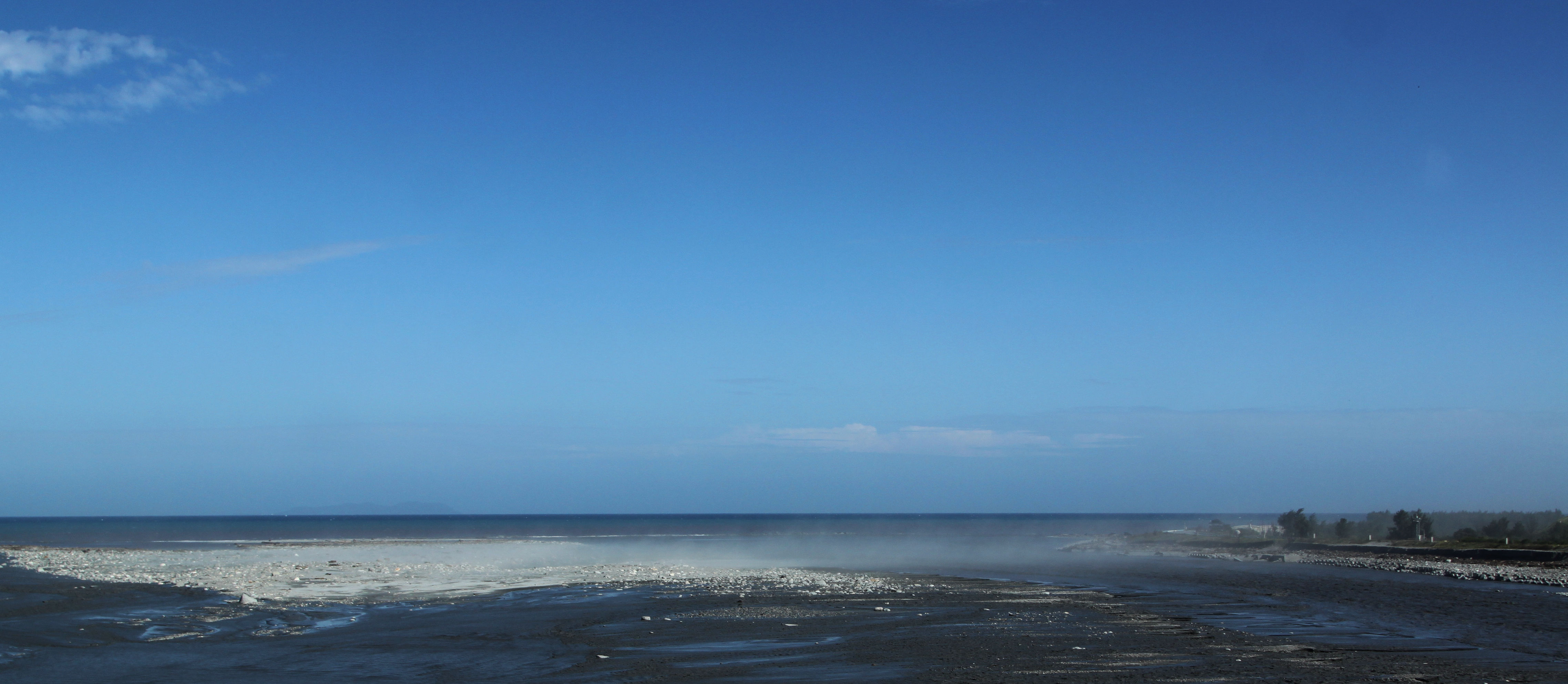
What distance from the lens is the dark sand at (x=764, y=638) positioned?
552 inches

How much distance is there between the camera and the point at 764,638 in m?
17.4

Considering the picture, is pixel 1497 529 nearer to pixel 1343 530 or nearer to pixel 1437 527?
pixel 1343 530

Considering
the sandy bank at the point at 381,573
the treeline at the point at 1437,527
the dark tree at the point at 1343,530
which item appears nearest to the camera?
the sandy bank at the point at 381,573

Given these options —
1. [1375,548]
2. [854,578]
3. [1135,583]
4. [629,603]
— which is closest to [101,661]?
[629,603]

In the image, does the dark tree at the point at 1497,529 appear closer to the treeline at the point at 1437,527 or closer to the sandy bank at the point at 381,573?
the treeline at the point at 1437,527

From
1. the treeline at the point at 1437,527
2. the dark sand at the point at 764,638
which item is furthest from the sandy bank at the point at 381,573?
the treeline at the point at 1437,527

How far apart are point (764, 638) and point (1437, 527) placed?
78.0 m

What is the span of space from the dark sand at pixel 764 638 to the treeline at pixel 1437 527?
34919mm

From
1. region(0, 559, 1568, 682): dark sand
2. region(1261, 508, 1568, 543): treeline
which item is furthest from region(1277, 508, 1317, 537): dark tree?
region(0, 559, 1568, 682): dark sand

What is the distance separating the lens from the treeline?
56188 mm

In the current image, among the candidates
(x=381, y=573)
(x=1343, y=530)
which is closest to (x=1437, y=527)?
(x=1343, y=530)

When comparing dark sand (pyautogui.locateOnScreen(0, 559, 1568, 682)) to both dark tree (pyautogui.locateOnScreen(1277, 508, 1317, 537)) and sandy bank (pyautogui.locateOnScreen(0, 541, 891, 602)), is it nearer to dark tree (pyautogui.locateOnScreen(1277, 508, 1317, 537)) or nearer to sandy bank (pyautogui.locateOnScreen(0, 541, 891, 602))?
sandy bank (pyautogui.locateOnScreen(0, 541, 891, 602))

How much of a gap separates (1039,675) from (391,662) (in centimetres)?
977

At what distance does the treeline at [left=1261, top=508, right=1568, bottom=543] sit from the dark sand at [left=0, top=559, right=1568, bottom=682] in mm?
34919
